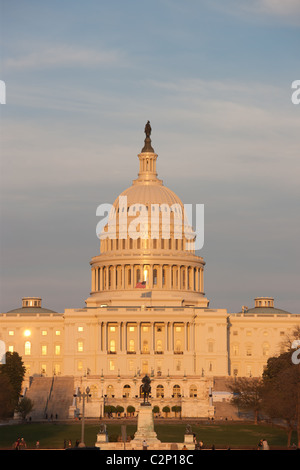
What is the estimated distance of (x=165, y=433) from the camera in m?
148

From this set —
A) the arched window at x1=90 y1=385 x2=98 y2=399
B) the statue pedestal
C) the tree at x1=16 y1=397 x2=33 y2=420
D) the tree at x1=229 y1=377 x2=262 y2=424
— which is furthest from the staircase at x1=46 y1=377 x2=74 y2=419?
the statue pedestal

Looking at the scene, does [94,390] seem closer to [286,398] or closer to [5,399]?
[5,399]

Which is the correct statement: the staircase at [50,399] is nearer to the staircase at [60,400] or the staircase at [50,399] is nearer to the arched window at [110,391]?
the staircase at [60,400]

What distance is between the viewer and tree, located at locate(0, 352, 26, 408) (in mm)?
184750

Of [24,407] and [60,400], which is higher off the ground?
[60,400]

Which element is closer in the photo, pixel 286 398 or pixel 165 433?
pixel 286 398

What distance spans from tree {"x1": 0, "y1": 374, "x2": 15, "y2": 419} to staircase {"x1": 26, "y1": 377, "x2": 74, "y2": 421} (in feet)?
28.4

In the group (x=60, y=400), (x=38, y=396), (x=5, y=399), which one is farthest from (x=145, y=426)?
(x=38, y=396)

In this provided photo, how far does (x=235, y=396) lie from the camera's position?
185 m

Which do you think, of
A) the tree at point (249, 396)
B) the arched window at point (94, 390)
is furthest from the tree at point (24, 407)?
the tree at point (249, 396)

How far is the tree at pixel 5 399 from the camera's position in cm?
15450

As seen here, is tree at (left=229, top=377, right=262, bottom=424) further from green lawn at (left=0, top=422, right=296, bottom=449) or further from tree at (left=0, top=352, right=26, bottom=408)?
tree at (left=0, top=352, right=26, bottom=408)

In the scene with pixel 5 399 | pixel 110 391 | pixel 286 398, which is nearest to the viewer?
pixel 286 398

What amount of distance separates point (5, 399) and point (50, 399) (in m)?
35.0
